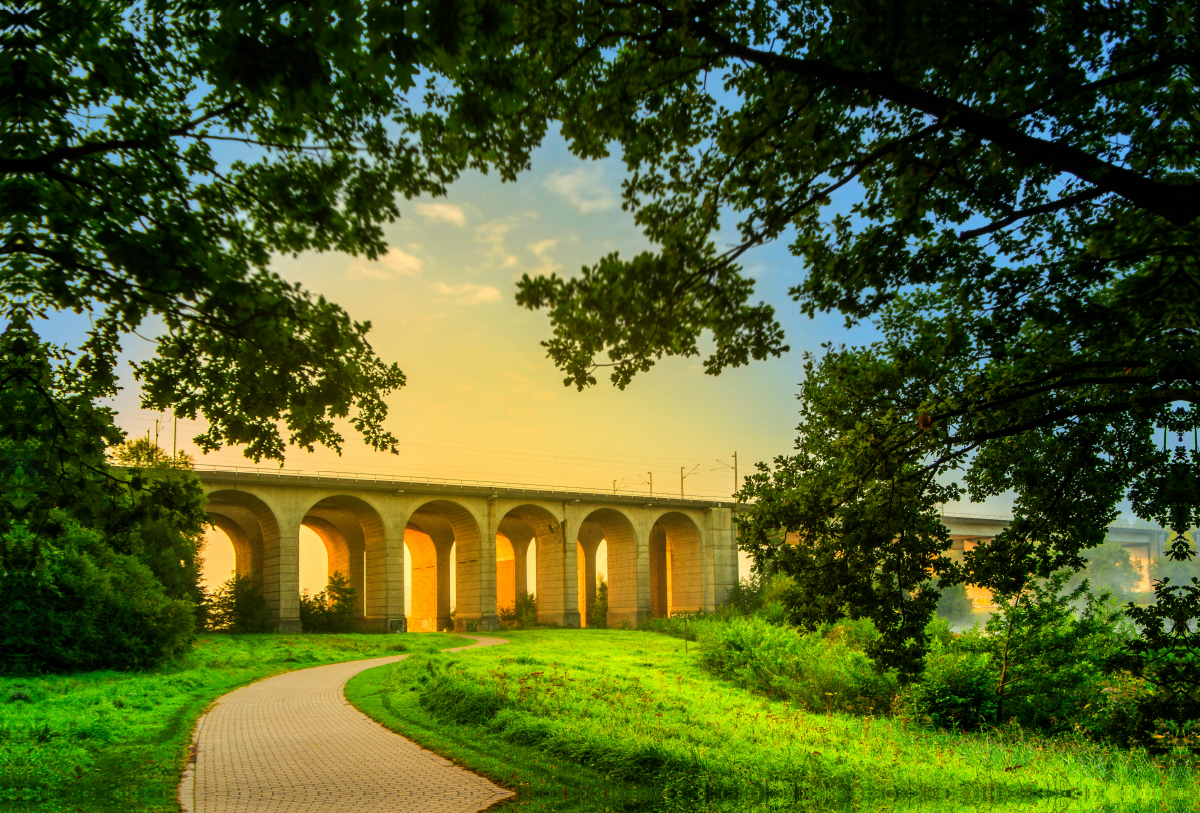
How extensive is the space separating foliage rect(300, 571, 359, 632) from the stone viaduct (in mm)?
1996

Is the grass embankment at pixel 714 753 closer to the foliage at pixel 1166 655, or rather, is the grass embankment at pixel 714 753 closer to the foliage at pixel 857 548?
the foliage at pixel 1166 655

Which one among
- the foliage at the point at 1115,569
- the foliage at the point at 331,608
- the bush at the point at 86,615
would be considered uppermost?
the bush at the point at 86,615

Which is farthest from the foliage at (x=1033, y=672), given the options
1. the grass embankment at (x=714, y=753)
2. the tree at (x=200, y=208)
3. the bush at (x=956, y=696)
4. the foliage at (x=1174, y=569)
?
the foliage at (x=1174, y=569)

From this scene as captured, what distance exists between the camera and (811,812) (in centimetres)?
812

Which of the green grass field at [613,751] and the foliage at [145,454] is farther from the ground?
the foliage at [145,454]

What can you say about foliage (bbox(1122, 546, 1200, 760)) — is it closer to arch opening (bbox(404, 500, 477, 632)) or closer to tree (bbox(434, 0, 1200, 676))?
tree (bbox(434, 0, 1200, 676))

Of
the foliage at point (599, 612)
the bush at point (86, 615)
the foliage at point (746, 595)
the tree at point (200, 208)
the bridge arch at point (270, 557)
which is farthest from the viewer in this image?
the foliage at point (599, 612)

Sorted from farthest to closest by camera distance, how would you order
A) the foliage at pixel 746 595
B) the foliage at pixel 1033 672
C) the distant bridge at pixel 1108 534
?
the distant bridge at pixel 1108 534, the foliage at pixel 746 595, the foliage at pixel 1033 672

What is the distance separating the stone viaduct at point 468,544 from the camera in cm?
4238

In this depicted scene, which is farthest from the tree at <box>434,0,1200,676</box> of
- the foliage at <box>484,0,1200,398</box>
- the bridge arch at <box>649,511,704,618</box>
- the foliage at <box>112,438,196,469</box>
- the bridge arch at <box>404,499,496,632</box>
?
the bridge arch at <box>649,511,704,618</box>

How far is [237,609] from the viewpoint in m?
40.8

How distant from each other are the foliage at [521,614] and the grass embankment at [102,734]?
1209 inches

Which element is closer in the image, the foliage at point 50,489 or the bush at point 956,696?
the foliage at point 50,489

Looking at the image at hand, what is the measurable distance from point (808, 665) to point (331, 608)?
33.0m
